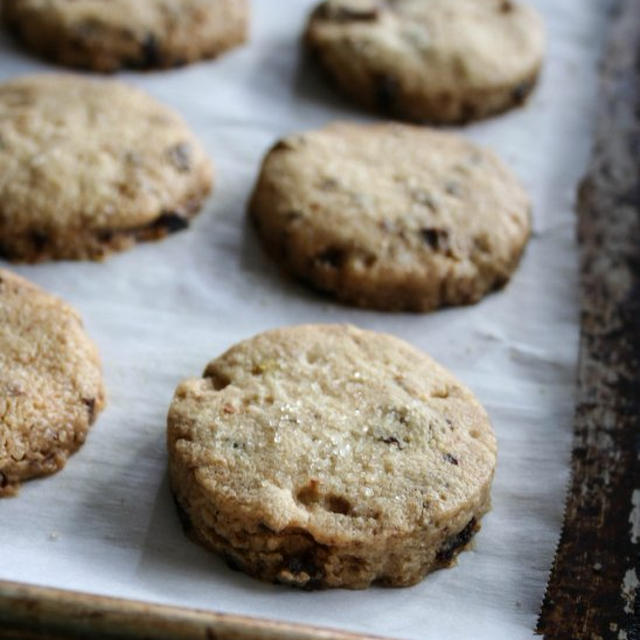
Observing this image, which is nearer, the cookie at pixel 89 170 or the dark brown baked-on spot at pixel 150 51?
the cookie at pixel 89 170

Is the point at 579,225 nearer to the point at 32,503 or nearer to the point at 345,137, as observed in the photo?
the point at 345,137

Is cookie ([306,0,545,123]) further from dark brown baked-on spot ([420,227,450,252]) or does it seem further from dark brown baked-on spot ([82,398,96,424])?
dark brown baked-on spot ([82,398,96,424])

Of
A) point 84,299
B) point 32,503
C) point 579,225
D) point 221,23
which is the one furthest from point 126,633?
point 221,23

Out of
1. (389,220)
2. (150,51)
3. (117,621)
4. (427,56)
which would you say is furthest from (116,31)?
(117,621)

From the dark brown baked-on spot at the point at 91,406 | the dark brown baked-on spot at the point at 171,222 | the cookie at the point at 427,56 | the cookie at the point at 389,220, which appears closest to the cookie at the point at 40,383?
the dark brown baked-on spot at the point at 91,406

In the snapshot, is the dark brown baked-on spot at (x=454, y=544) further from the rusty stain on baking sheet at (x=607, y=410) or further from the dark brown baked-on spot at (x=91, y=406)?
the dark brown baked-on spot at (x=91, y=406)

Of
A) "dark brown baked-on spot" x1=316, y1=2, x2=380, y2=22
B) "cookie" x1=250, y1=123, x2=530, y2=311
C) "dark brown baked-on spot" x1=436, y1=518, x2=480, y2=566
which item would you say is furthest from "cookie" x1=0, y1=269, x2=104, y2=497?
"dark brown baked-on spot" x1=316, y1=2, x2=380, y2=22
